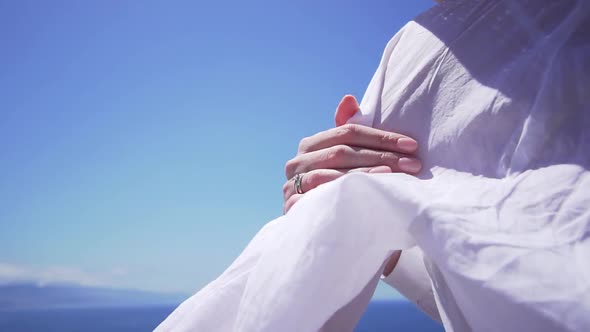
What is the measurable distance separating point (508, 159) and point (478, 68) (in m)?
0.20

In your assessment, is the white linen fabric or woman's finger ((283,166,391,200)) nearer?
the white linen fabric

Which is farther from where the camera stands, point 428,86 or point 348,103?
point 348,103

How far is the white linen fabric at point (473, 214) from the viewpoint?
451 mm

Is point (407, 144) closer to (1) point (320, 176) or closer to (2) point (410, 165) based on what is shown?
(2) point (410, 165)

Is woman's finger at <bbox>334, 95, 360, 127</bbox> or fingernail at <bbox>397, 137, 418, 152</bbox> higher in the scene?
woman's finger at <bbox>334, 95, 360, 127</bbox>

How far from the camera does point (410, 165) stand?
71 centimetres

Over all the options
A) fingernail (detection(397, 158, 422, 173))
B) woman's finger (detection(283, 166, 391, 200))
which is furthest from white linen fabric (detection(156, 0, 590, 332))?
woman's finger (detection(283, 166, 391, 200))

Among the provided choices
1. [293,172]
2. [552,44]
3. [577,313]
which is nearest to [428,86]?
[552,44]

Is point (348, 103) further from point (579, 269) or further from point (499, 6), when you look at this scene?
point (579, 269)

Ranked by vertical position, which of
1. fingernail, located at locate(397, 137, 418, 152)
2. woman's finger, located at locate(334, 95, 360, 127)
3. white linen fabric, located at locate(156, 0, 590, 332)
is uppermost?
woman's finger, located at locate(334, 95, 360, 127)

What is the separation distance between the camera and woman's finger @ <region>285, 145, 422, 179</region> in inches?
27.9

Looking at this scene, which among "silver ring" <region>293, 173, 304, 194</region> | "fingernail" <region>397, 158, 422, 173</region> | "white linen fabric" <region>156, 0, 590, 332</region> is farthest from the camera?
"silver ring" <region>293, 173, 304, 194</region>

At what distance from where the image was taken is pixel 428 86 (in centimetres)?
75

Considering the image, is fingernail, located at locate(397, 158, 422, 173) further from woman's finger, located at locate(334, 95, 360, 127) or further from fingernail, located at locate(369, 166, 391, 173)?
woman's finger, located at locate(334, 95, 360, 127)
